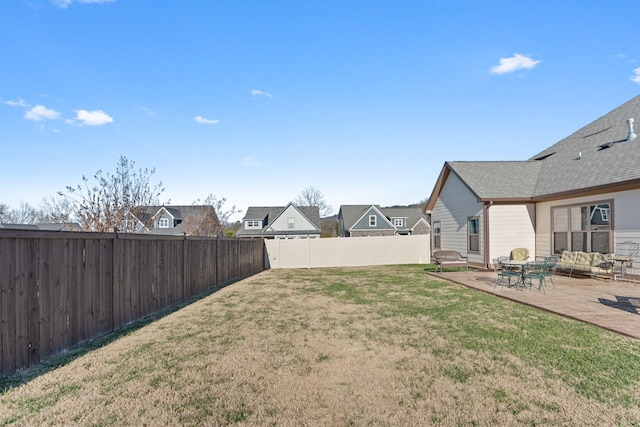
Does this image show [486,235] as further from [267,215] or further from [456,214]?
[267,215]

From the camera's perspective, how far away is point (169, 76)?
11438mm

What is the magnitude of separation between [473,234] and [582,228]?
3840 mm

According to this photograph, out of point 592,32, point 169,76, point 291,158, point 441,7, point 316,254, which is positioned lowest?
point 316,254

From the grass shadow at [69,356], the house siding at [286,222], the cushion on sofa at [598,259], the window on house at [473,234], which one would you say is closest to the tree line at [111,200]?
the grass shadow at [69,356]

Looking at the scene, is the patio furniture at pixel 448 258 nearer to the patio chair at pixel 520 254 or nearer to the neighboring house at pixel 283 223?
the patio chair at pixel 520 254

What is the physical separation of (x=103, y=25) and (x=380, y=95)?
377 inches

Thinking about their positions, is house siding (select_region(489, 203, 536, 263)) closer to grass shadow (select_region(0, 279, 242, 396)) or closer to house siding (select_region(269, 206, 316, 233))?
grass shadow (select_region(0, 279, 242, 396))

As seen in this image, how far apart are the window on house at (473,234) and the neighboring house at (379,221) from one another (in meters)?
24.7

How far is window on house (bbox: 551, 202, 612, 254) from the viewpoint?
10133mm

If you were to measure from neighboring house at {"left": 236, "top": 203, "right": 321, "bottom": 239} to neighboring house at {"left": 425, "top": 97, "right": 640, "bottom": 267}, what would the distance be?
22.8 metres

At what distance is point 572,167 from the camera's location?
1254 centimetres

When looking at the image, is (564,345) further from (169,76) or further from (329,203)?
(329,203)


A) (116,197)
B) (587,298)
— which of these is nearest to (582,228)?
(587,298)

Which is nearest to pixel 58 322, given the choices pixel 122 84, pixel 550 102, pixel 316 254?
pixel 122 84
